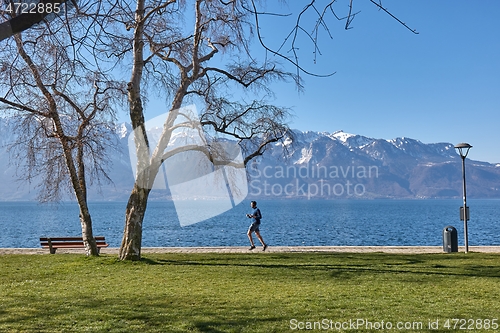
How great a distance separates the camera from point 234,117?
15906mm

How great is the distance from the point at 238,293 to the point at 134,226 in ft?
19.9

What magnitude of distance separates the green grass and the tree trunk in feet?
1.51

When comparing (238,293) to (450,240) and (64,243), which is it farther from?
(450,240)

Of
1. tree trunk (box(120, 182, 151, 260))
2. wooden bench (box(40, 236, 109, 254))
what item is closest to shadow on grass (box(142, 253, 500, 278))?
tree trunk (box(120, 182, 151, 260))

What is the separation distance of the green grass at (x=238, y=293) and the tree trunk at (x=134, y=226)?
0.46 metres

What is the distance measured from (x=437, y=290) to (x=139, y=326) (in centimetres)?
566

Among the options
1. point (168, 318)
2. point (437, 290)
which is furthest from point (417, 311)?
point (168, 318)

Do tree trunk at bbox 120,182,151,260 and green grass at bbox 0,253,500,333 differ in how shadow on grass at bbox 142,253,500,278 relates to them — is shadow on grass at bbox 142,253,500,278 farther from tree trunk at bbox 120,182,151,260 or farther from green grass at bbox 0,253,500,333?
tree trunk at bbox 120,182,151,260

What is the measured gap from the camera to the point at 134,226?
45.7ft

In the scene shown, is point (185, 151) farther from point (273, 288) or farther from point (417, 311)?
point (417, 311)

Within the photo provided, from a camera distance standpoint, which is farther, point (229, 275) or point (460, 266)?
point (460, 266)

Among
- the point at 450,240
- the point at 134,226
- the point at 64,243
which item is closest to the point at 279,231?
the point at 450,240

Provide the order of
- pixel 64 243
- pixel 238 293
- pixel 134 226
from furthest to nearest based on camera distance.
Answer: pixel 64 243 → pixel 134 226 → pixel 238 293

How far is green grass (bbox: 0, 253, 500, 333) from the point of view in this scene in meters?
6.54
